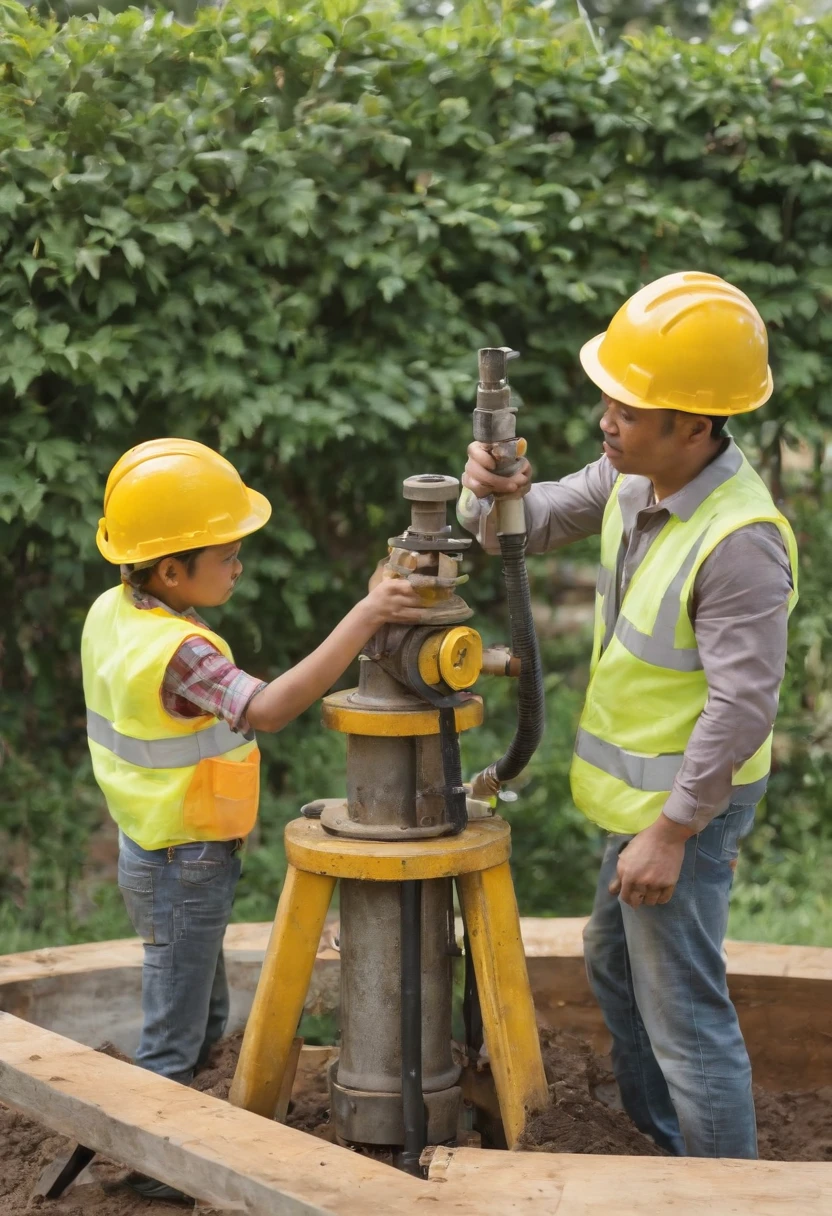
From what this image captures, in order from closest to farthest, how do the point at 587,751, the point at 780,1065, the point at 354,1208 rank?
the point at 354,1208, the point at 587,751, the point at 780,1065

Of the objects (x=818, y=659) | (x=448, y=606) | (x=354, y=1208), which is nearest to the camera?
(x=354, y=1208)

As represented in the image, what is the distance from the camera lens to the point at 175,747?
309 centimetres

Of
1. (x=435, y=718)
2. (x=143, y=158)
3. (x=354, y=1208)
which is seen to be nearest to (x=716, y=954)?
(x=435, y=718)

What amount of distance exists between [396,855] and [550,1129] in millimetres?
630

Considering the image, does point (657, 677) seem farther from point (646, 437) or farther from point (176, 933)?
point (176, 933)

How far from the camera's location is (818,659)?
19.2 ft

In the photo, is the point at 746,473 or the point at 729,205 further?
the point at 729,205

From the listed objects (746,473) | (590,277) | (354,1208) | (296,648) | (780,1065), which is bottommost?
(780,1065)

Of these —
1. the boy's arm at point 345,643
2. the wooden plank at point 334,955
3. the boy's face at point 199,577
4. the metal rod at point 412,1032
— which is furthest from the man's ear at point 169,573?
the wooden plank at point 334,955

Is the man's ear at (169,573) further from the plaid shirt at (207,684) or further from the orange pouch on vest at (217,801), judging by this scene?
the orange pouch on vest at (217,801)

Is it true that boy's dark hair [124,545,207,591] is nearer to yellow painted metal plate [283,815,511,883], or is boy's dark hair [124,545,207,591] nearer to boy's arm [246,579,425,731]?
boy's arm [246,579,425,731]

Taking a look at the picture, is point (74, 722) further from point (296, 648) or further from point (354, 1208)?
point (354, 1208)

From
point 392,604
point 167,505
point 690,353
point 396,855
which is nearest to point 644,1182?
point 396,855

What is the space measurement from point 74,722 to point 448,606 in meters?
2.74
